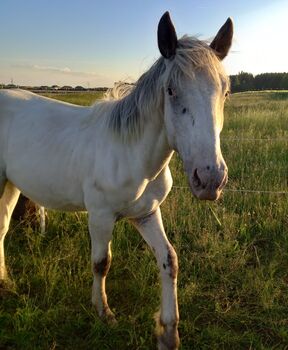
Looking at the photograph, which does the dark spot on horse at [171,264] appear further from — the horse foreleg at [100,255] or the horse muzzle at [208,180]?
the horse muzzle at [208,180]

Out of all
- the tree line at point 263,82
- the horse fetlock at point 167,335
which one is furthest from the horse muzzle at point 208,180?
the tree line at point 263,82

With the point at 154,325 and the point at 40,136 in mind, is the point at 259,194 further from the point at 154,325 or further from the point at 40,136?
the point at 40,136

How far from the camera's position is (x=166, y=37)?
2.26 meters

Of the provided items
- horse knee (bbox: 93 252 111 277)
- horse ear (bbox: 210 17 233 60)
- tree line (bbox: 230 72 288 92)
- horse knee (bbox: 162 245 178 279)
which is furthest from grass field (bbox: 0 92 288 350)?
tree line (bbox: 230 72 288 92)

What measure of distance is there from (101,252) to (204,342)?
3.30 feet

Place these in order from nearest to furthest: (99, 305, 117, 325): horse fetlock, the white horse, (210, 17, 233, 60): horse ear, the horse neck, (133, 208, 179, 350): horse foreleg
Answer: the white horse, (210, 17, 233, 60): horse ear, the horse neck, (133, 208, 179, 350): horse foreleg, (99, 305, 117, 325): horse fetlock

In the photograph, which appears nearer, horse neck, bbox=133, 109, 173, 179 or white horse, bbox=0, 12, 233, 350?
white horse, bbox=0, 12, 233, 350

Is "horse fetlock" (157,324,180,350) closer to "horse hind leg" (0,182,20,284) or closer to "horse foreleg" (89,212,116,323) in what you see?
"horse foreleg" (89,212,116,323)

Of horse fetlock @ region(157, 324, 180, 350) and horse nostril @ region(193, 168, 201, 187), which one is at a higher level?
horse nostril @ region(193, 168, 201, 187)

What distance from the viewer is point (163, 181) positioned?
287 cm

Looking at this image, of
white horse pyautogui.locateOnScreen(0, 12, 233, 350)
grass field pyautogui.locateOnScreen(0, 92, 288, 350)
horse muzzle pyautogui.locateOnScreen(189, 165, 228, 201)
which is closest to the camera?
horse muzzle pyautogui.locateOnScreen(189, 165, 228, 201)

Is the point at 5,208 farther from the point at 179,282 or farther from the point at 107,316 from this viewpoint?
the point at 179,282

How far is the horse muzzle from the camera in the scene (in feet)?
6.50

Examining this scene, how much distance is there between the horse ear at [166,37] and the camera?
220 cm
